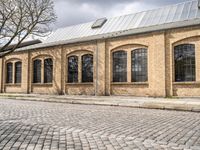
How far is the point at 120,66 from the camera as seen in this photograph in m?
23.3

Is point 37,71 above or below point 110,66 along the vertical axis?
below

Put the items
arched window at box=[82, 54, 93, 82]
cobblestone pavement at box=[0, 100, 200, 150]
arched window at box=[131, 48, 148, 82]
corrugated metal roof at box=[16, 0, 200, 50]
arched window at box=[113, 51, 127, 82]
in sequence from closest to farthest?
cobblestone pavement at box=[0, 100, 200, 150] < corrugated metal roof at box=[16, 0, 200, 50] < arched window at box=[131, 48, 148, 82] < arched window at box=[113, 51, 127, 82] < arched window at box=[82, 54, 93, 82]

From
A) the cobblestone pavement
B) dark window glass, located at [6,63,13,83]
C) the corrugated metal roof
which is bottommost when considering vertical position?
the cobblestone pavement

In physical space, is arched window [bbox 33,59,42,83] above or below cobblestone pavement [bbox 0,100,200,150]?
above

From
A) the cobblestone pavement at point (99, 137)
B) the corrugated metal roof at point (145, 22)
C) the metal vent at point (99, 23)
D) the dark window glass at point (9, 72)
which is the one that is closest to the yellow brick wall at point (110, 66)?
the corrugated metal roof at point (145, 22)

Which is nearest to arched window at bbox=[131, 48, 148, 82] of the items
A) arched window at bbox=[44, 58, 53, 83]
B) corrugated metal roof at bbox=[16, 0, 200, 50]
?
corrugated metal roof at bbox=[16, 0, 200, 50]

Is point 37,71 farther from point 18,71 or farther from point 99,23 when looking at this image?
point 99,23

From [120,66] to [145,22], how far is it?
4.90m

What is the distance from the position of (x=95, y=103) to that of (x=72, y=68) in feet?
33.4

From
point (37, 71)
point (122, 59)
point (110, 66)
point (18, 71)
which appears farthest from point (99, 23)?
point (18, 71)

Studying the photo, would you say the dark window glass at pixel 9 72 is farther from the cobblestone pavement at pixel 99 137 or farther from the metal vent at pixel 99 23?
the cobblestone pavement at pixel 99 137

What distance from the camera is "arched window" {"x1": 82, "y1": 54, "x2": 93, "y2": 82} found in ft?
82.3

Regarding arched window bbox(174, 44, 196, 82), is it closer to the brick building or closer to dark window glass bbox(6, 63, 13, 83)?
the brick building

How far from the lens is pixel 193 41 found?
19.5 m
